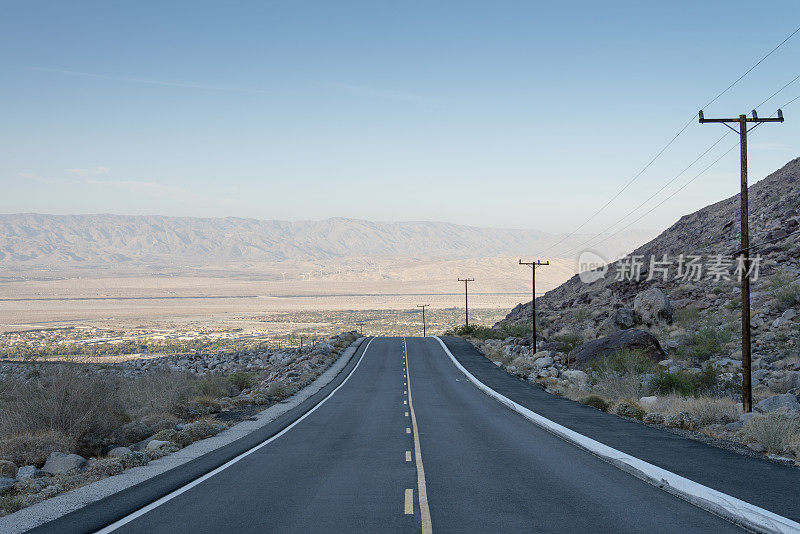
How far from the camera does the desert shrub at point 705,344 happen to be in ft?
107

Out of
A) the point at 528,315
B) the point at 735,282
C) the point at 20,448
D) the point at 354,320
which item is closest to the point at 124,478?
the point at 20,448

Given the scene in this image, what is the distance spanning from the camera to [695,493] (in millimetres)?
9484

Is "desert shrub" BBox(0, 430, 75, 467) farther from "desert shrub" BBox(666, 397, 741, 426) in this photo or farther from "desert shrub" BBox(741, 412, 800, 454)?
"desert shrub" BBox(666, 397, 741, 426)

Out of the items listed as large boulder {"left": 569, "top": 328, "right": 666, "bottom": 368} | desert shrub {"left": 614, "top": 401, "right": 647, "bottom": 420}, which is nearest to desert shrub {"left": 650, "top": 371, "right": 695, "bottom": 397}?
desert shrub {"left": 614, "top": 401, "right": 647, "bottom": 420}

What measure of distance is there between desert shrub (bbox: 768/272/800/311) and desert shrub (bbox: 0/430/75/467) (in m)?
36.1

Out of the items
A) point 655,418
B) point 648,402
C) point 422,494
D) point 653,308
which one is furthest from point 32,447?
point 653,308

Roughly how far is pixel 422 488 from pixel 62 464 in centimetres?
836

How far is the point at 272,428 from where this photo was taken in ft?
62.0

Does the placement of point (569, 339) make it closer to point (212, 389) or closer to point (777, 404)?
point (212, 389)

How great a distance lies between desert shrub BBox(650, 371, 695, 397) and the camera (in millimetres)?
23953

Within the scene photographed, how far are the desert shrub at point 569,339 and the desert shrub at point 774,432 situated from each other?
3066cm

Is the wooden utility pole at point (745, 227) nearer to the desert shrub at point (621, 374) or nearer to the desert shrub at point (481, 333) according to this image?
the desert shrub at point (621, 374)

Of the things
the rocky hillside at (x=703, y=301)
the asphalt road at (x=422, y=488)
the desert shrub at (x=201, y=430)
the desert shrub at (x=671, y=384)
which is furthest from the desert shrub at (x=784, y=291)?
the desert shrub at (x=201, y=430)

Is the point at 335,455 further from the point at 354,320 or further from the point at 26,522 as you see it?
the point at 354,320
